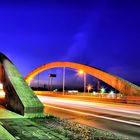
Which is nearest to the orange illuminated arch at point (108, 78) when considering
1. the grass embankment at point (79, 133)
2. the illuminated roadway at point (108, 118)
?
the illuminated roadway at point (108, 118)

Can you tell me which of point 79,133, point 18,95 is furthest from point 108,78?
point 79,133

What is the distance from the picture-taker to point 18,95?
13.6 metres

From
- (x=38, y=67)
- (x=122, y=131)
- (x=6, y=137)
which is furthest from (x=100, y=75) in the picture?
(x=6, y=137)

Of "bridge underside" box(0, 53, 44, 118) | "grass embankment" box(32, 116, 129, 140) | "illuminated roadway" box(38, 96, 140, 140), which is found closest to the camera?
"grass embankment" box(32, 116, 129, 140)

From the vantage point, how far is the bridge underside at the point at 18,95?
12945 millimetres

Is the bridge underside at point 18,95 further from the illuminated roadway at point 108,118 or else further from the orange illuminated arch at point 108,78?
the orange illuminated arch at point 108,78

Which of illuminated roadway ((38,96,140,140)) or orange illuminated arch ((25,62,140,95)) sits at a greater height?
orange illuminated arch ((25,62,140,95))

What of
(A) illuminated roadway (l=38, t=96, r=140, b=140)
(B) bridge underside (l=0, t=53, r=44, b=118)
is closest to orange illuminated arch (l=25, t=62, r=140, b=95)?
(A) illuminated roadway (l=38, t=96, r=140, b=140)

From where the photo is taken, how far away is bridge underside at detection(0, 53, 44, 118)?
1295 centimetres

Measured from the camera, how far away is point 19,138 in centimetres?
834

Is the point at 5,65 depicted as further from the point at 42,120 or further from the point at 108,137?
the point at 108,137

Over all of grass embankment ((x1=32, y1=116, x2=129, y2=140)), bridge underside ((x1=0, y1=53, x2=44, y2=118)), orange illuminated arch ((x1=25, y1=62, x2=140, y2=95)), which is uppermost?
orange illuminated arch ((x1=25, y1=62, x2=140, y2=95))

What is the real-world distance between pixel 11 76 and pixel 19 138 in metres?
7.25

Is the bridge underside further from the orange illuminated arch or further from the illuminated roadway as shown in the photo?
the orange illuminated arch
